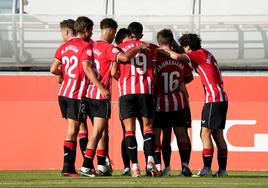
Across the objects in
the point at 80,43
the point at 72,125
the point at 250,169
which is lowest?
the point at 250,169

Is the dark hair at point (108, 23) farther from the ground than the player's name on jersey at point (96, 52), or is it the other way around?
the dark hair at point (108, 23)

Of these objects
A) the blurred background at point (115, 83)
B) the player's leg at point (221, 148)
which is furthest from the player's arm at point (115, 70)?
the blurred background at point (115, 83)

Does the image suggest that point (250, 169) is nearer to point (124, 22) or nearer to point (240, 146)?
point (240, 146)

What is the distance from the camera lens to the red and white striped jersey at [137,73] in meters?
15.5

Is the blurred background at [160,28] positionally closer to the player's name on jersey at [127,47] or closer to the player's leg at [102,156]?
the player's leg at [102,156]

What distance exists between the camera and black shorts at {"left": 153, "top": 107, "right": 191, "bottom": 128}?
16.2m

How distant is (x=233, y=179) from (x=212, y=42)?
584cm

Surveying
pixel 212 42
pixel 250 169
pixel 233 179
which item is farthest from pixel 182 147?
pixel 212 42

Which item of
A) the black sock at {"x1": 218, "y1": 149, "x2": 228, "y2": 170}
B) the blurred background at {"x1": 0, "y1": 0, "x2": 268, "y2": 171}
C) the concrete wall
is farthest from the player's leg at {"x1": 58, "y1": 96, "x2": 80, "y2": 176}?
the concrete wall

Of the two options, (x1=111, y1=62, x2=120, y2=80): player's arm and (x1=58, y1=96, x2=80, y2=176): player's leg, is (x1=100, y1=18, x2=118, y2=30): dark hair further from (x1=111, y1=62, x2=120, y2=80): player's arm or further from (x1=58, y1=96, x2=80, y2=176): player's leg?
(x1=58, y1=96, x2=80, y2=176): player's leg

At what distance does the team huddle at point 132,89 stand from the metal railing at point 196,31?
4.09m

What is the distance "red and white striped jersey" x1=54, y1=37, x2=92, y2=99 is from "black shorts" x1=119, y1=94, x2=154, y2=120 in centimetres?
62

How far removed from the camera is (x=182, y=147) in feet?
53.4

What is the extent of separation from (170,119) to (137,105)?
34.0 inches
